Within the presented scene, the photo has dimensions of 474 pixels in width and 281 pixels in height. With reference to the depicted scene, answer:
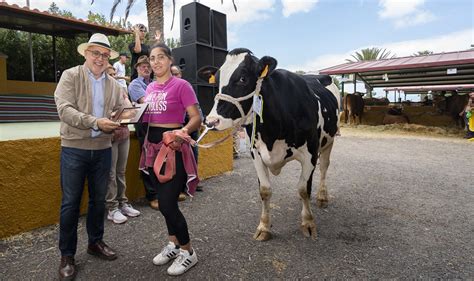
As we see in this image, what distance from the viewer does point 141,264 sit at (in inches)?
103

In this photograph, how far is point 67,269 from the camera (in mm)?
2389

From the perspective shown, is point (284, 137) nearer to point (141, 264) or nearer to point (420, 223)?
point (141, 264)

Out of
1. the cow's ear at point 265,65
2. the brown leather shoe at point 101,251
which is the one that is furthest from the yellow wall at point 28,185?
the cow's ear at point 265,65

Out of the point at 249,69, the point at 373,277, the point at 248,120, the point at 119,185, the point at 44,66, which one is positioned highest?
the point at 44,66

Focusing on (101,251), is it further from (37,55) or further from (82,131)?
(37,55)

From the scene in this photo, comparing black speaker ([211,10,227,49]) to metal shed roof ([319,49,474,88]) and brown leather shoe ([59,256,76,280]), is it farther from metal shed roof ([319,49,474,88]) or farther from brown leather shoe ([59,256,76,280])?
metal shed roof ([319,49,474,88])

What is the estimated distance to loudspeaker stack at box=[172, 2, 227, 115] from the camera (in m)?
5.39

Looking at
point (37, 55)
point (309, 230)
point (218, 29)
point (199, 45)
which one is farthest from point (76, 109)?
point (37, 55)

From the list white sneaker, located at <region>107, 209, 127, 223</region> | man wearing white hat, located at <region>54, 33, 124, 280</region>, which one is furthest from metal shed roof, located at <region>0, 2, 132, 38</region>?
man wearing white hat, located at <region>54, 33, 124, 280</region>

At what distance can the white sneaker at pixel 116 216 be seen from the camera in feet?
11.4

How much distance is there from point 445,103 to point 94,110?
52.3 feet

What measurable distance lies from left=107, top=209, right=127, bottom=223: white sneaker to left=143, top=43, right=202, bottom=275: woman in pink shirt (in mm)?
1256

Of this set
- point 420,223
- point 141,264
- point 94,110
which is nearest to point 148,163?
point 94,110

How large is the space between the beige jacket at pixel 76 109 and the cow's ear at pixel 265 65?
1.30 metres
